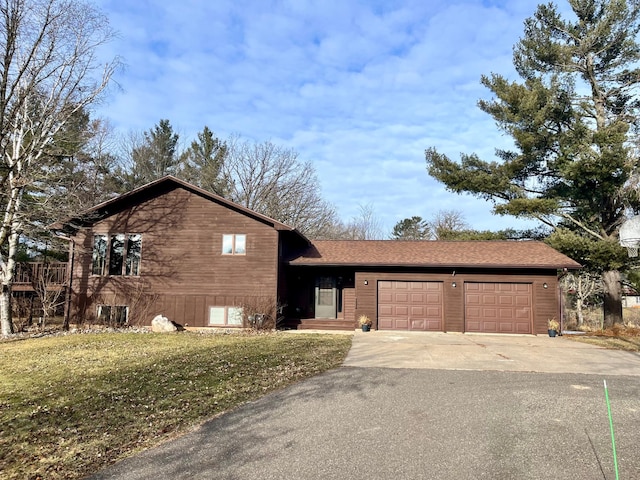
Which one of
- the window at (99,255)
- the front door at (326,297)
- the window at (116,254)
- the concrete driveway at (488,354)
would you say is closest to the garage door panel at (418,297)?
the concrete driveway at (488,354)

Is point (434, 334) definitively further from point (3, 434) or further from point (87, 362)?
point (3, 434)

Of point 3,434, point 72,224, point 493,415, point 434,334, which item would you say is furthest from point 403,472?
point 72,224

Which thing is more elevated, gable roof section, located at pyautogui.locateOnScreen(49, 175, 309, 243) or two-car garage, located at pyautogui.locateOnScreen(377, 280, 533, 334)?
gable roof section, located at pyautogui.locateOnScreen(49, 175, 309, 243)

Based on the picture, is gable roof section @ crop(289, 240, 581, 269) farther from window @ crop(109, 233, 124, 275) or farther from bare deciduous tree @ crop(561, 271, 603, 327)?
bare deciduous tree @ crop(561, 271, 603, 327)

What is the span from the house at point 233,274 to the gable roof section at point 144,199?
0.04m

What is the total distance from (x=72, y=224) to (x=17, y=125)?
3808 mm

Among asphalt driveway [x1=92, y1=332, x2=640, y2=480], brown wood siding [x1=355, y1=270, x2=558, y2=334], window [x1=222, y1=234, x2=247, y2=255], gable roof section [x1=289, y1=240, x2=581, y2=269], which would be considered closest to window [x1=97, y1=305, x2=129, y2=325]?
window [x1=222, y1=234, x2=247, y2=255]

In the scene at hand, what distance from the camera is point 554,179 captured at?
19.2 meters

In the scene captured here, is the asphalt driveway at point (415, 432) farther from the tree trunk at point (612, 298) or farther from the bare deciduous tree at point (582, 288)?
the bare deciduous tree at point (582, 288)

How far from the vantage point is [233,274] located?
1508 centimetres

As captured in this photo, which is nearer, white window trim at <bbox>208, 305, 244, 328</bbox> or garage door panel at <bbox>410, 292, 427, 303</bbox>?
white window trim at <bbox>208, 305, 244, 328</bbox>

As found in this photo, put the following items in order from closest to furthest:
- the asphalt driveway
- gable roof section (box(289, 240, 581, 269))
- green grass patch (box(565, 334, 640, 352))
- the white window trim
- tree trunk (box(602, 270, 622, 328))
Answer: the asphalt driveway < green grass patch (box(565, 334, 640, 352)) < the white window trim < gable roof section (box(289, 240, 581, 269)) < tree trunk (box(602, 270, 622, 328))

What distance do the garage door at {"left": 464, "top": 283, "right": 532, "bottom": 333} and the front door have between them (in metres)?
5.07

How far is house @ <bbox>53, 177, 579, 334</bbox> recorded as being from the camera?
49.3 feet
